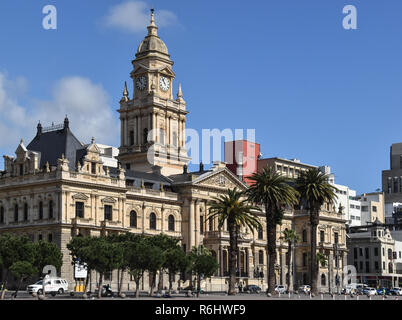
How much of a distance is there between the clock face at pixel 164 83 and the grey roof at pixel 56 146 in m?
32.0

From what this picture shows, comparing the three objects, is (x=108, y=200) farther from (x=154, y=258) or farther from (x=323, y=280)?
(x=323, y=280)

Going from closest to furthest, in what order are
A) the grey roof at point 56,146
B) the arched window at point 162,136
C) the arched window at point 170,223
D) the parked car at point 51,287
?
1. the parked car at point 51,287
2. the grey roof at point 56,146
3. the arched window at point 170,223
4. the arched window at point 162,136

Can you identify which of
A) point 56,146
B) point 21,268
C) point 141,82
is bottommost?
point 21,268

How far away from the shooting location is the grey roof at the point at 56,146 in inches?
4796

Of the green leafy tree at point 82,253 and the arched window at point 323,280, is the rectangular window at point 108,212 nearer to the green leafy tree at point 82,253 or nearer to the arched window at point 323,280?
the green leafy tree at point 82,253

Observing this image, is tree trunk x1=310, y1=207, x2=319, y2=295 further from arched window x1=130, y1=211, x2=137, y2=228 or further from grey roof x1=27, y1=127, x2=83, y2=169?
grey roof x1=27, y1=127, x2=83, y2=169

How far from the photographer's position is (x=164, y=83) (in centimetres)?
15462

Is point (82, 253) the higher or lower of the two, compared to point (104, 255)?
higher

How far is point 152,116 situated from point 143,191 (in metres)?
22.0

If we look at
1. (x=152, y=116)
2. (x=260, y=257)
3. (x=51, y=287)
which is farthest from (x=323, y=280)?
(x=51, y=287)

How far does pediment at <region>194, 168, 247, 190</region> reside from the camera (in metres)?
139

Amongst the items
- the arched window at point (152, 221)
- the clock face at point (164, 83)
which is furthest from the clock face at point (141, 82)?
the arched window at point (152, 221)

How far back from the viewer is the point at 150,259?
96.4 m
